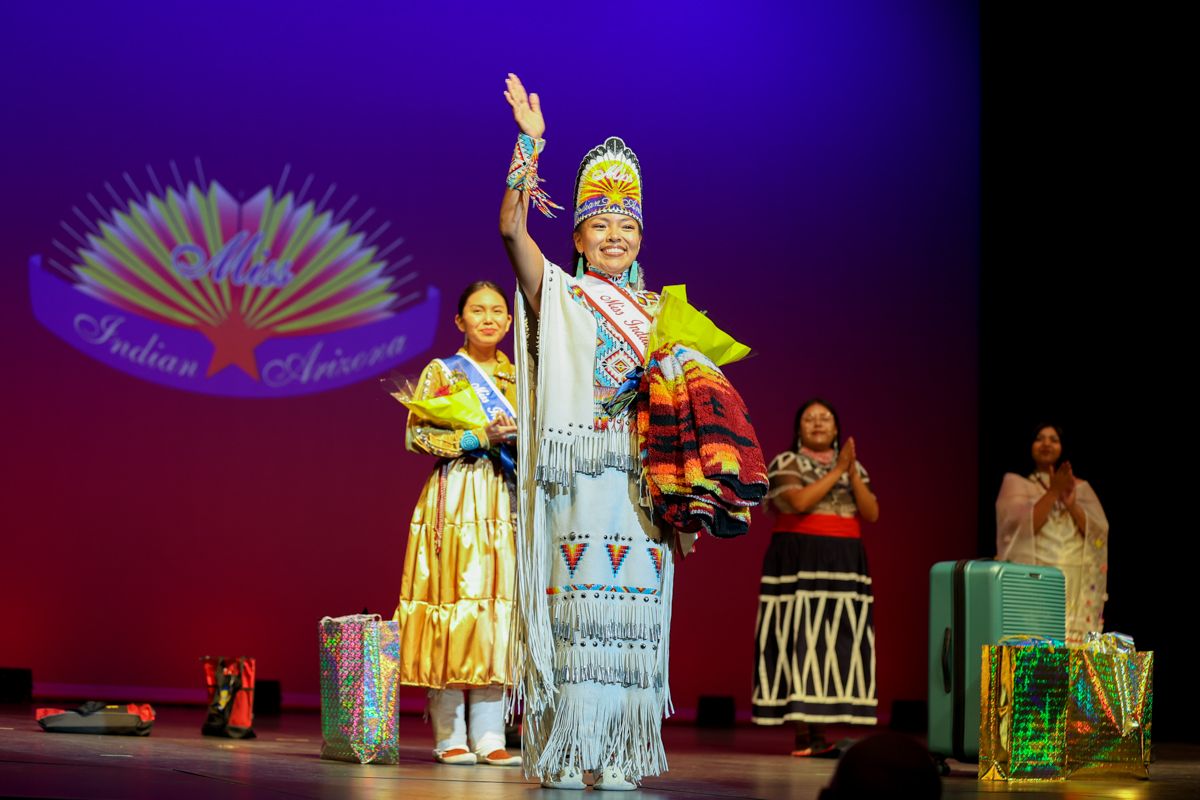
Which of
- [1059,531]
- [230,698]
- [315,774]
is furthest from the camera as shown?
[1059,531]

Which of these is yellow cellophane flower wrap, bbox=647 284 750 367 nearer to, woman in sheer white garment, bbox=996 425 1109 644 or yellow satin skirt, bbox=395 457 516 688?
yellow satin skirt, bbox=395 457 516 688

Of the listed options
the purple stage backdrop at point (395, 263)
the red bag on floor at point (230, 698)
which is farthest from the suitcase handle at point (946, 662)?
the purple stage backdrop at point (395, 263)

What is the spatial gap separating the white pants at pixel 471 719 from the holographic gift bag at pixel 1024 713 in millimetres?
1446

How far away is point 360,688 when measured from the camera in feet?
14.1

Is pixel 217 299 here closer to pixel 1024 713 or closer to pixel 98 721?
pixel 98 721

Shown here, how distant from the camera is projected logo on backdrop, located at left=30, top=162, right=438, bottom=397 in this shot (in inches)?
287

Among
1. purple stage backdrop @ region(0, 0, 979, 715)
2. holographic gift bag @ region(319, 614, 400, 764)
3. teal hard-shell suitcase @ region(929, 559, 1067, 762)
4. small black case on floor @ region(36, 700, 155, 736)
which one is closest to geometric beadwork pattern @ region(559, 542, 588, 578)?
holographic gift bag @ region(319, 614, 400, 764)

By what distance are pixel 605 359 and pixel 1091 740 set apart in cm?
209

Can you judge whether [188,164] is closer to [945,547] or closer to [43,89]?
[43,89]

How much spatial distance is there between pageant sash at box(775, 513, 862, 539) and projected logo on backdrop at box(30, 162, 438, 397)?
2.46 meters


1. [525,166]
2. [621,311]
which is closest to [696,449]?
[621,311]

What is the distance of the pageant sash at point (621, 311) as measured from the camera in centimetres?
340

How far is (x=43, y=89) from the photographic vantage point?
7395mm

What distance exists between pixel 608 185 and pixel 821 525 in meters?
2.45
